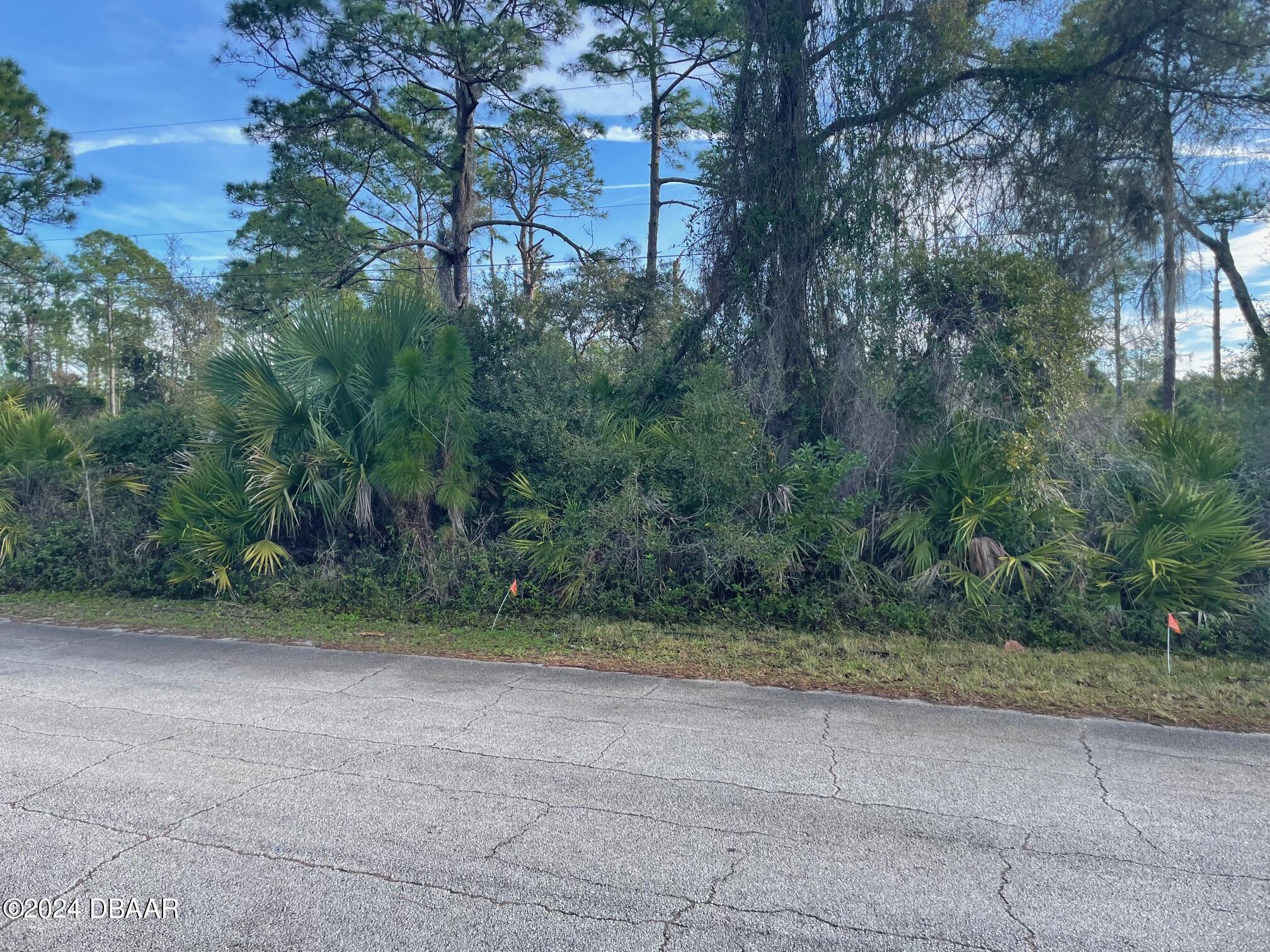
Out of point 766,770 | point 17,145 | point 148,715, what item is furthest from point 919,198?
point 17,145

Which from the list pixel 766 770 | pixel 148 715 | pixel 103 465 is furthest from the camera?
pixel 103 465

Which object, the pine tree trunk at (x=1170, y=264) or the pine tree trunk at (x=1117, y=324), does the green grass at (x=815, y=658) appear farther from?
the pine tree trunk at (x=1170, y=264)

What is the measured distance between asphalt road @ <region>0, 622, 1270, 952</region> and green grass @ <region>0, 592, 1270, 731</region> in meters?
0.58

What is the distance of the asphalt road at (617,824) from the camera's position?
3.52 metres

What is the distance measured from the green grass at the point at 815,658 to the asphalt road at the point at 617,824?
22.6 inches

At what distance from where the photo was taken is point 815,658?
8203mm

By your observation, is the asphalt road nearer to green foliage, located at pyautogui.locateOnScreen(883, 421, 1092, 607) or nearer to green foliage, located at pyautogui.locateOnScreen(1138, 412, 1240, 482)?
green foliage, located at pyautogui.locateOnScreen(883, 421, 1092, 607)

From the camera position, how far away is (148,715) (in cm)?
643

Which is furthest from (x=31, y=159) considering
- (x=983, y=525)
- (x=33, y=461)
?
(x=983, y=525)

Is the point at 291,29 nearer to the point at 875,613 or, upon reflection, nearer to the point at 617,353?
the point at 617,353

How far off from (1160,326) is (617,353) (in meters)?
7.87

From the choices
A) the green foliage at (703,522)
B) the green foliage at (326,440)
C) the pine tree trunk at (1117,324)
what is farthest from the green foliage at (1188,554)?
the green foliage at (326,440)

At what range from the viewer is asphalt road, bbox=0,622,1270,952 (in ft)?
11.5

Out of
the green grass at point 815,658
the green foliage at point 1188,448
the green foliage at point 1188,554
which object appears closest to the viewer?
the green grass at point 815,658
